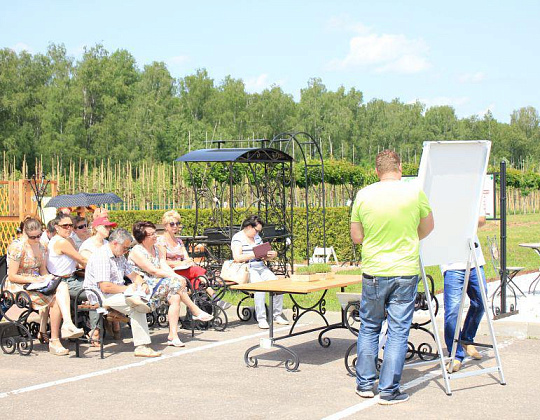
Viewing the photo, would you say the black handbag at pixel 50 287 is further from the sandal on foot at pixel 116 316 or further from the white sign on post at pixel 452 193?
the white sign on post at pixel 452 193

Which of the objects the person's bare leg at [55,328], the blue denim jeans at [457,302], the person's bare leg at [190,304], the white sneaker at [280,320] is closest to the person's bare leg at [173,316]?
the person's bare leg at [190,304]

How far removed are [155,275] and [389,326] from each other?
10.9 feet

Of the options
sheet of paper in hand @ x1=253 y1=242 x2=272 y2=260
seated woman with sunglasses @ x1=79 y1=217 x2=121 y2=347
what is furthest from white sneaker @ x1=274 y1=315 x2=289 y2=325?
seated woman with sunglasses @ x1=79 y1=217 x2=121 y2=347

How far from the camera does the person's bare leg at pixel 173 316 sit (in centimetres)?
841

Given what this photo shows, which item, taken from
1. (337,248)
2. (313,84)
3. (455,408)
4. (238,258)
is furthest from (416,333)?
(313,84)

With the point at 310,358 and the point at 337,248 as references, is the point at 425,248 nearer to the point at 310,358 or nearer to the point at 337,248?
the point at 310,358

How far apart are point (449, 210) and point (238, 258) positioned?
12.9 ft

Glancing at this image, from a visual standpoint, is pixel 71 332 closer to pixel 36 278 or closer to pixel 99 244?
pixel 36 278

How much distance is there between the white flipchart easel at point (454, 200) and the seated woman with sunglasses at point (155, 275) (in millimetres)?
2796

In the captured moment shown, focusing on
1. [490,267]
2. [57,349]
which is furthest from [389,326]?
[490,267]

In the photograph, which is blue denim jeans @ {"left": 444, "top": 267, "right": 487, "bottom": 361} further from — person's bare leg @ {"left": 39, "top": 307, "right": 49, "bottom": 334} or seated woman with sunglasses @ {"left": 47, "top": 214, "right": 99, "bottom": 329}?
person's bare leg @ {"left": 39, "top": 307, "right": 49, "bottom": 334}

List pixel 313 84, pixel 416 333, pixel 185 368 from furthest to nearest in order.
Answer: pixel 313 84
pixel 416 333
pixel 185 368

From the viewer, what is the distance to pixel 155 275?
8.49m

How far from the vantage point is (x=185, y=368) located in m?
7.25
